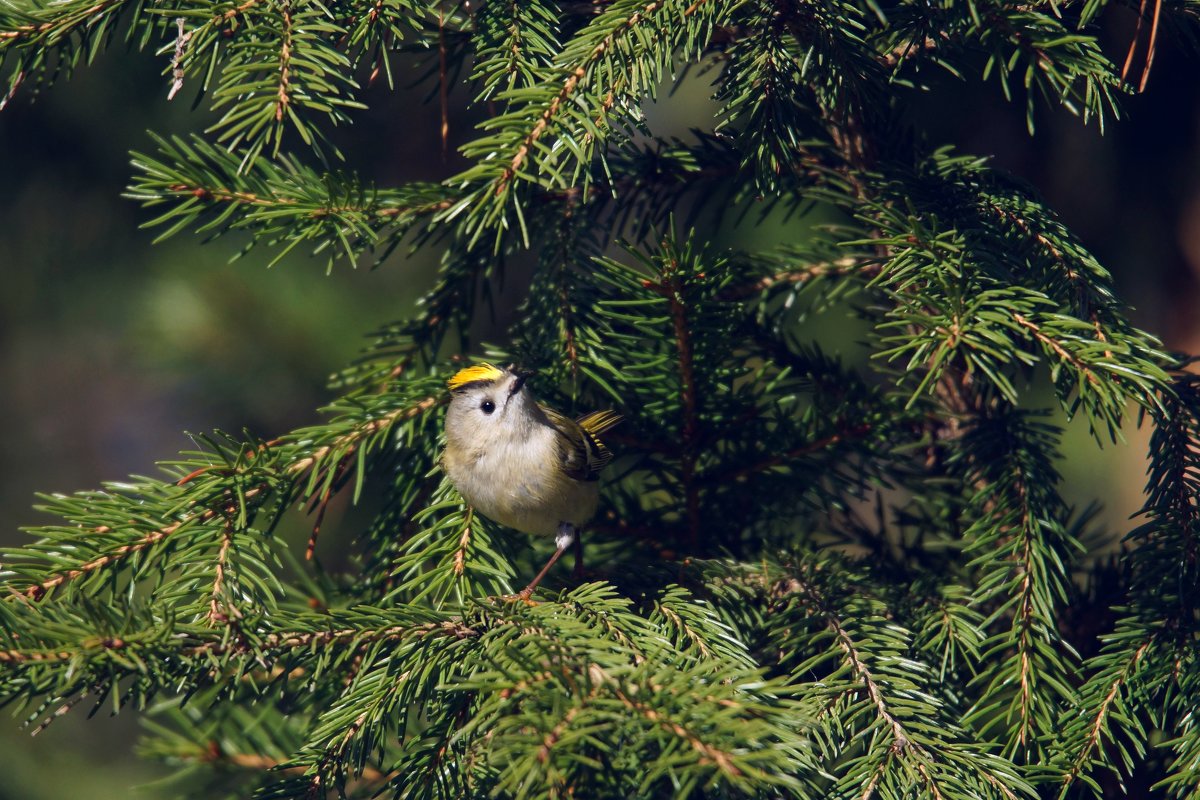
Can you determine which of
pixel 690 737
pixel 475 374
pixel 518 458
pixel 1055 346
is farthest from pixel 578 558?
pixel 1055 346

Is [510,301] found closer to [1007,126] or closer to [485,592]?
[1007,126]

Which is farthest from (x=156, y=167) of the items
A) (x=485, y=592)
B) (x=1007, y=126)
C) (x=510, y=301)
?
(x=510, y=301)

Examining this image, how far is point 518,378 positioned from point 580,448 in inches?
7.8

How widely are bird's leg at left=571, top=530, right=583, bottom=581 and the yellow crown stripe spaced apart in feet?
1.19

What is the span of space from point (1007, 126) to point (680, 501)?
1.53 m

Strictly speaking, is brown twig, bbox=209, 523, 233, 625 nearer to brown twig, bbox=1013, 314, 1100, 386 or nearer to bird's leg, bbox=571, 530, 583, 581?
bird's leg, bbox=571, 530, 583, 581

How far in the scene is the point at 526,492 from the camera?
1.87m

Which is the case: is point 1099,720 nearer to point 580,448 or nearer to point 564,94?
point 580,448

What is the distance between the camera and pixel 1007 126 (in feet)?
8.18

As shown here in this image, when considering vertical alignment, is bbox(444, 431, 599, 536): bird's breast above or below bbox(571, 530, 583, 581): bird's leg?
above

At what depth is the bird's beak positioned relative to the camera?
1845 millimetres

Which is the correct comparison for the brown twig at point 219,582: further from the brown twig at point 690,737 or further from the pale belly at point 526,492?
the brown twig at point 690,737

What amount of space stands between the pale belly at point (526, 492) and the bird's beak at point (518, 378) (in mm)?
142

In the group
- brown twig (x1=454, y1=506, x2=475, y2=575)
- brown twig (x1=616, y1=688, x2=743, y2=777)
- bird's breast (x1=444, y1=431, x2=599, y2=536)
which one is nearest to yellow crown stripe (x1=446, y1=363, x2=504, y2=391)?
bird's breast (x1=444, y1=431, x2=599, y2=536)
